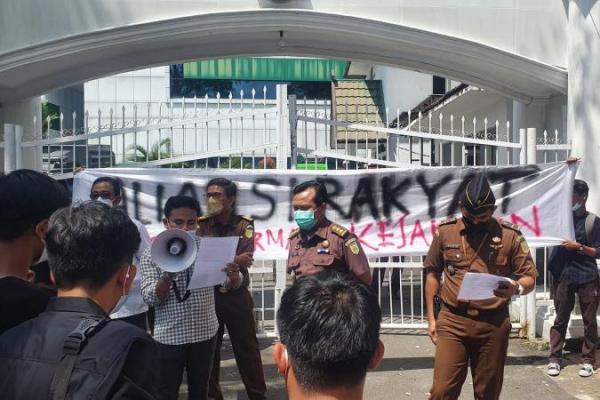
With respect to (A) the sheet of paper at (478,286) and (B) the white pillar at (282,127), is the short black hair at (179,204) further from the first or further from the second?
(B) the white pillar at (282,127)

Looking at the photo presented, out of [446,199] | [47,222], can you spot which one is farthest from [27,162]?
[47,222]

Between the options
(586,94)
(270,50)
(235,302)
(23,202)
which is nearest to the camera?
(23,202)

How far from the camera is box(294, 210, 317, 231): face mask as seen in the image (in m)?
4.35

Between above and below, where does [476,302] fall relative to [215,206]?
below

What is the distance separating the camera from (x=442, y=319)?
4.02m

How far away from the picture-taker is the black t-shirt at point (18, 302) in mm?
1803

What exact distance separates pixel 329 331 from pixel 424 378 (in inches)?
167

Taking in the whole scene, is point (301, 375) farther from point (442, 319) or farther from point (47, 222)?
point (442, 319)

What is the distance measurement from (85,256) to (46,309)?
175mm

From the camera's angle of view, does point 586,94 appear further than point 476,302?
Yes

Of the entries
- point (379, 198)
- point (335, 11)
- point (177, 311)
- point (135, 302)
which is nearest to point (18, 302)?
point (177, 311)

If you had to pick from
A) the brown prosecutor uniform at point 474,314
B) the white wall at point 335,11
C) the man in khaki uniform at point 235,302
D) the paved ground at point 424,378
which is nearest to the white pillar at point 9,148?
the white wall at point 335,11

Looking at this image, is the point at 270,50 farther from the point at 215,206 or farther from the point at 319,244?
the point at 319,244

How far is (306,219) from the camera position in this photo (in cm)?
435
